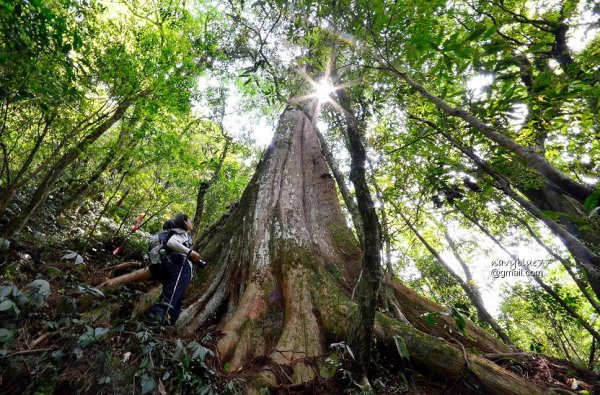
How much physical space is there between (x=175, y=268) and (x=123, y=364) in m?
1.80

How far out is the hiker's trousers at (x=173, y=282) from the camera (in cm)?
341

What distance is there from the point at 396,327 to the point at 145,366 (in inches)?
85.6

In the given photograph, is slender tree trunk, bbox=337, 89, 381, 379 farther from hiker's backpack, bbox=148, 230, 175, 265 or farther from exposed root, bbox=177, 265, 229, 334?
hiker's backpack, bbox=148, 230, 175, 265

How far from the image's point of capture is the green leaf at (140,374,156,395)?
1.75m

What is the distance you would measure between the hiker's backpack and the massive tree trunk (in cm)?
71

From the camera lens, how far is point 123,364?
6.61 ft

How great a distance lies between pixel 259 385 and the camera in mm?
2283

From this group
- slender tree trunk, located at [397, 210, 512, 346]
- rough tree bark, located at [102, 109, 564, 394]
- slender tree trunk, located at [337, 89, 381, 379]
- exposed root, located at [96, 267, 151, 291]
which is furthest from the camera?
slender tree trunk, located at [397, 210, 512, 346]

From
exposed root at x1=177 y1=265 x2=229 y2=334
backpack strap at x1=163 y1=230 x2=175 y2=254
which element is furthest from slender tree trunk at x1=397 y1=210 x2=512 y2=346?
backpack strap at x1=163 y1=230 x2=175 y2=254

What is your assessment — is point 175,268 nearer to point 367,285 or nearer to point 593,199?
point 367,285

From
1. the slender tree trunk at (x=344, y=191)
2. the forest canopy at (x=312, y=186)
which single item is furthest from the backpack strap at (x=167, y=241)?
the slender tree trunk at (x=344, y=191)

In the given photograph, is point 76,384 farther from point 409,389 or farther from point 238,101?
point 238,101

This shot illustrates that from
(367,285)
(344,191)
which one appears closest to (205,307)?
(367,285)

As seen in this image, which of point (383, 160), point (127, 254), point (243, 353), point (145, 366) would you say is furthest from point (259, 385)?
point (127, 254)
